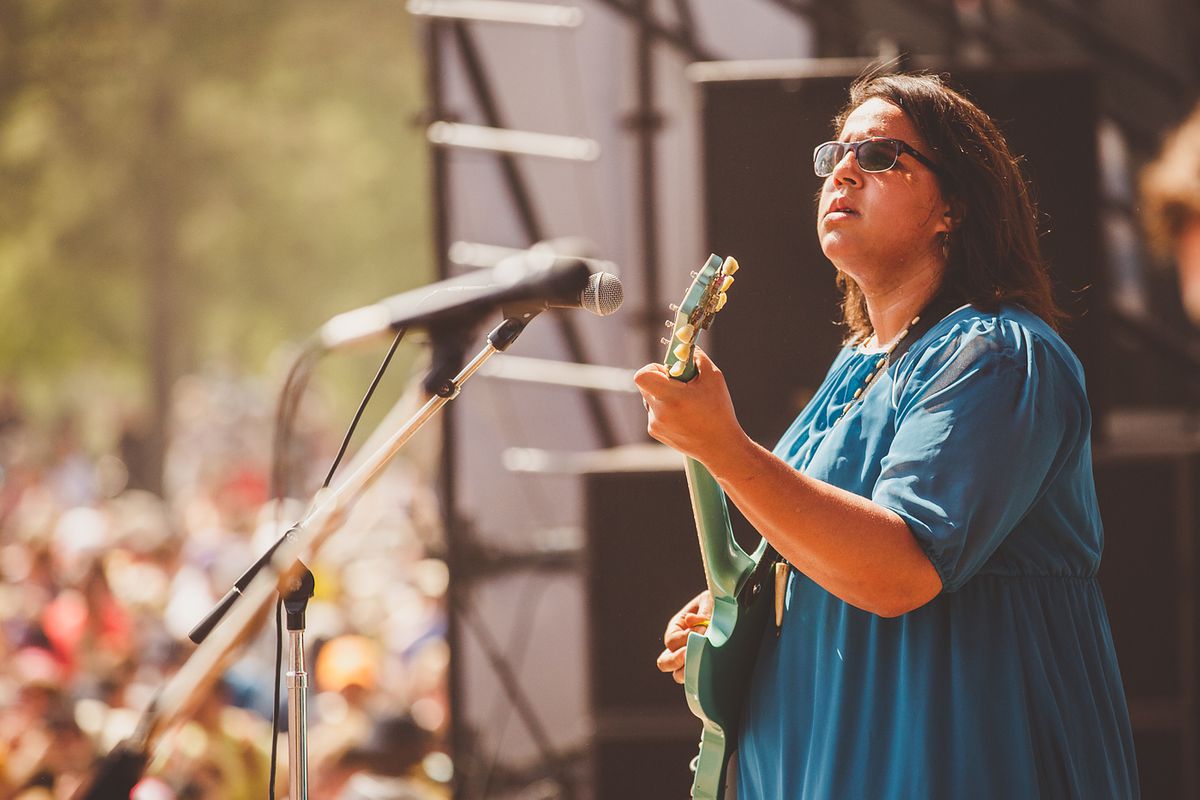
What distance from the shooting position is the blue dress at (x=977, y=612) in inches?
73.3

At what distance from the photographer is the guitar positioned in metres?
2.27

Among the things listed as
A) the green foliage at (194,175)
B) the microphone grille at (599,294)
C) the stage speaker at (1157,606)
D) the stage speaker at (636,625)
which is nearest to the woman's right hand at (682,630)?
the microphone grille at (599,294)

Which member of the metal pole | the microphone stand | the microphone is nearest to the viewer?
the microphone stand

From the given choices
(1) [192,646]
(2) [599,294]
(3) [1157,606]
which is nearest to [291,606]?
(2) [599,294]

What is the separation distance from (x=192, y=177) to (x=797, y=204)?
14129mm

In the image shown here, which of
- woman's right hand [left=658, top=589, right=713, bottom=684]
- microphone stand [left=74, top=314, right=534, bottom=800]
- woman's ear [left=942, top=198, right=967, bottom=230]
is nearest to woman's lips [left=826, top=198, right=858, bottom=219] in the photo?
woman's ear [left=942, top=198, right=967, bottom=230]

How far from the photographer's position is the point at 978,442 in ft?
6.08

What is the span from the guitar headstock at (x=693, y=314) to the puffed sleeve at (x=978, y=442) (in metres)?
0.34

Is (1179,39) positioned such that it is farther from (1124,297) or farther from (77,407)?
(77,407)

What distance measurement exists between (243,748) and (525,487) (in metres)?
1.61

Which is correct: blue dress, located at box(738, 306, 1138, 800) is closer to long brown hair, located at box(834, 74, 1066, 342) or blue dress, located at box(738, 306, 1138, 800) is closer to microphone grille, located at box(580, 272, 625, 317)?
long brown hair, located at box(834, 74, 1066, 342)

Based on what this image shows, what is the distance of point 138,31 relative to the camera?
1583cm

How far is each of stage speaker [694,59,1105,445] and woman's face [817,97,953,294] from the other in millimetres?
1398

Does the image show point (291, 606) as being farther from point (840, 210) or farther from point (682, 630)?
point (840, 210)
